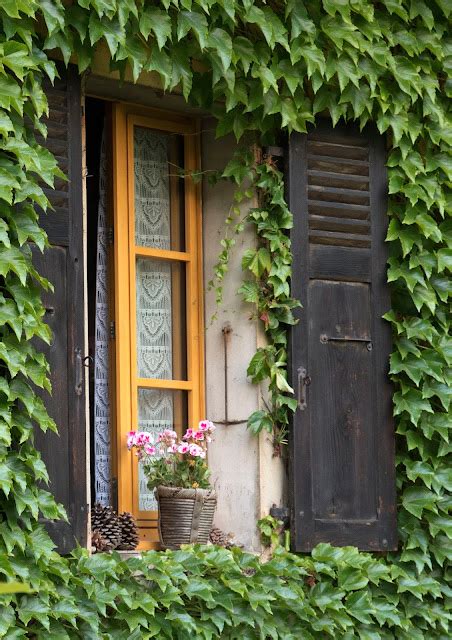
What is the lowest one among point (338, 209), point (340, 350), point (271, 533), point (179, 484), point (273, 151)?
point (271, 533)

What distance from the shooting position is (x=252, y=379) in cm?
479

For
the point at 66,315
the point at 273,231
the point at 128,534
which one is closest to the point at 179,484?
the point at 128,534

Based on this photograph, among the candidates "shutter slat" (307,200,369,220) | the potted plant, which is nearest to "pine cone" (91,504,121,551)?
the potted plant

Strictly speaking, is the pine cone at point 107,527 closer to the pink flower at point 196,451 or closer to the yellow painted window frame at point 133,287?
the yellow painted window frame at point 133,287

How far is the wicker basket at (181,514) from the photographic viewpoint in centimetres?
434

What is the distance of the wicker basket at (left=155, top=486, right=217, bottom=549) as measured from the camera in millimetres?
4336

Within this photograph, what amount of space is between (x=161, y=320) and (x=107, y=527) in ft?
3.03

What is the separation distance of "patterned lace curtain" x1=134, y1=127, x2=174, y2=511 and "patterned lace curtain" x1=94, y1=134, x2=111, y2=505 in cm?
13

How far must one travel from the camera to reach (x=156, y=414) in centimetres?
483

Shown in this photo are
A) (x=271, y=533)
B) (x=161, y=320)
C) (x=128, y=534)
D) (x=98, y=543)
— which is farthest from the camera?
(x=161, y=320)

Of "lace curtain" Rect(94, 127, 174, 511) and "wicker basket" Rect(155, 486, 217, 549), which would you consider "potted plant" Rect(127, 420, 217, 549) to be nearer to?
"wicker basket" Rect(155, 486, 217, 549)

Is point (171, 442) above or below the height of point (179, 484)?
above

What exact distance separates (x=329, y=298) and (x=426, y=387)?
560 mm

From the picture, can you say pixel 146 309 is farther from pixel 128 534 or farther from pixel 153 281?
pixel 128 534
